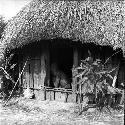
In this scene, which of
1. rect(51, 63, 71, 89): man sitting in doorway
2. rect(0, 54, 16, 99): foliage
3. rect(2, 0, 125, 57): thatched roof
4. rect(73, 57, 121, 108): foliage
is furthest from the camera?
rect(51, 63, 71, 89): man sitting in doorway

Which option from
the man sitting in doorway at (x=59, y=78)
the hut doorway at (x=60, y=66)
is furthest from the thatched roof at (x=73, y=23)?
the man sitting in doorway at (x=59, y=78)

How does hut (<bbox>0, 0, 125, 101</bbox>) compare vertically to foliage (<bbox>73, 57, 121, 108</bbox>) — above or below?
above

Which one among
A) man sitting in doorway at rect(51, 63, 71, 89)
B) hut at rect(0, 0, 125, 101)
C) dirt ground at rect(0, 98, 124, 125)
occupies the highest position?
hut at rect(0, 0, 125, 101)

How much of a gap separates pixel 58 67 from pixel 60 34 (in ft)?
7.61

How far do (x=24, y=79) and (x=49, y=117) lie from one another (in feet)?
10.0

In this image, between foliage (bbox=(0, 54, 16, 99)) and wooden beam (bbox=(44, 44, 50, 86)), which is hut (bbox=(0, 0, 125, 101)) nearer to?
wooden beam (bbox=(44, 44, 50, 86))

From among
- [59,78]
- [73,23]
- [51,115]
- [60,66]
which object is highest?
[73,23]

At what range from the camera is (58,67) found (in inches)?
487

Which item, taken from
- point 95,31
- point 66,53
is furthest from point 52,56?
point 95,31

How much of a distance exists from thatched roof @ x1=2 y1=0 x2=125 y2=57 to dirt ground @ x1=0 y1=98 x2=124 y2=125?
2218 mm

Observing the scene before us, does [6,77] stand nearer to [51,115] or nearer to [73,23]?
[51,115]

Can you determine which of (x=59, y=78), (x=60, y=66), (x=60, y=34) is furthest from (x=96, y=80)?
(x=60, y=66)

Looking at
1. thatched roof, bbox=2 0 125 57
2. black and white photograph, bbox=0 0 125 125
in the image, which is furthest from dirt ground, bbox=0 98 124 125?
thatched roof, bbox=2 0 125 57

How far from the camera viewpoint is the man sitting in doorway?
12.0 meters
